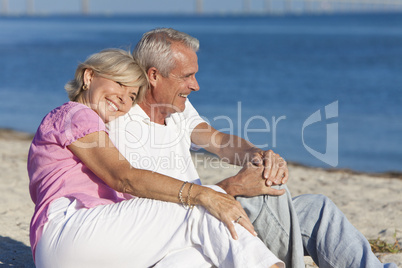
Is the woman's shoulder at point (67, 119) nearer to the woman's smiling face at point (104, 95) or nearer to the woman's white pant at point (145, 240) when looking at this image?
the woman's smiling face at point (104, 95)

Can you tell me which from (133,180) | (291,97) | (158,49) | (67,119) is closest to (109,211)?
(133,180)

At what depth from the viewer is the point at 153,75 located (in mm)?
3037

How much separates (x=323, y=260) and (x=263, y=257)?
504 mm

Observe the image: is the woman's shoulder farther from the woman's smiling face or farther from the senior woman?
the woman's smiling face

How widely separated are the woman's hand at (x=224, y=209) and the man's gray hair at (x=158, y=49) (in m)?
0.96

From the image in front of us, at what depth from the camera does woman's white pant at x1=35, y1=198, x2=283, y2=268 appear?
2158 millimetres

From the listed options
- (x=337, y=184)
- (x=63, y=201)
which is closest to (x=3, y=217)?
(x=63, y=201)

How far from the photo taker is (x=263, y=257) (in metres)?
2.14

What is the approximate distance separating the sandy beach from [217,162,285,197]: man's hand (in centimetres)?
84

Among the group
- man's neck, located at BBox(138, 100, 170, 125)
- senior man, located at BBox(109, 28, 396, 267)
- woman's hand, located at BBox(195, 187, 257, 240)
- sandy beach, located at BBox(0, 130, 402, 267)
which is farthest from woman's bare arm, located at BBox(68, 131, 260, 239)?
sandy beach, located at BBox(0, 130, 402, 267)

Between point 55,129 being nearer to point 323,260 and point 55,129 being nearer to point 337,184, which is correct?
point 323,260

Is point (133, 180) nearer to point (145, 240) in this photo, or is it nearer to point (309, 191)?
point (145, 240)

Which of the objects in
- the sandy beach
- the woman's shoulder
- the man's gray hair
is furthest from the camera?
the sandy beach

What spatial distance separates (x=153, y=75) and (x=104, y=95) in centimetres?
45
